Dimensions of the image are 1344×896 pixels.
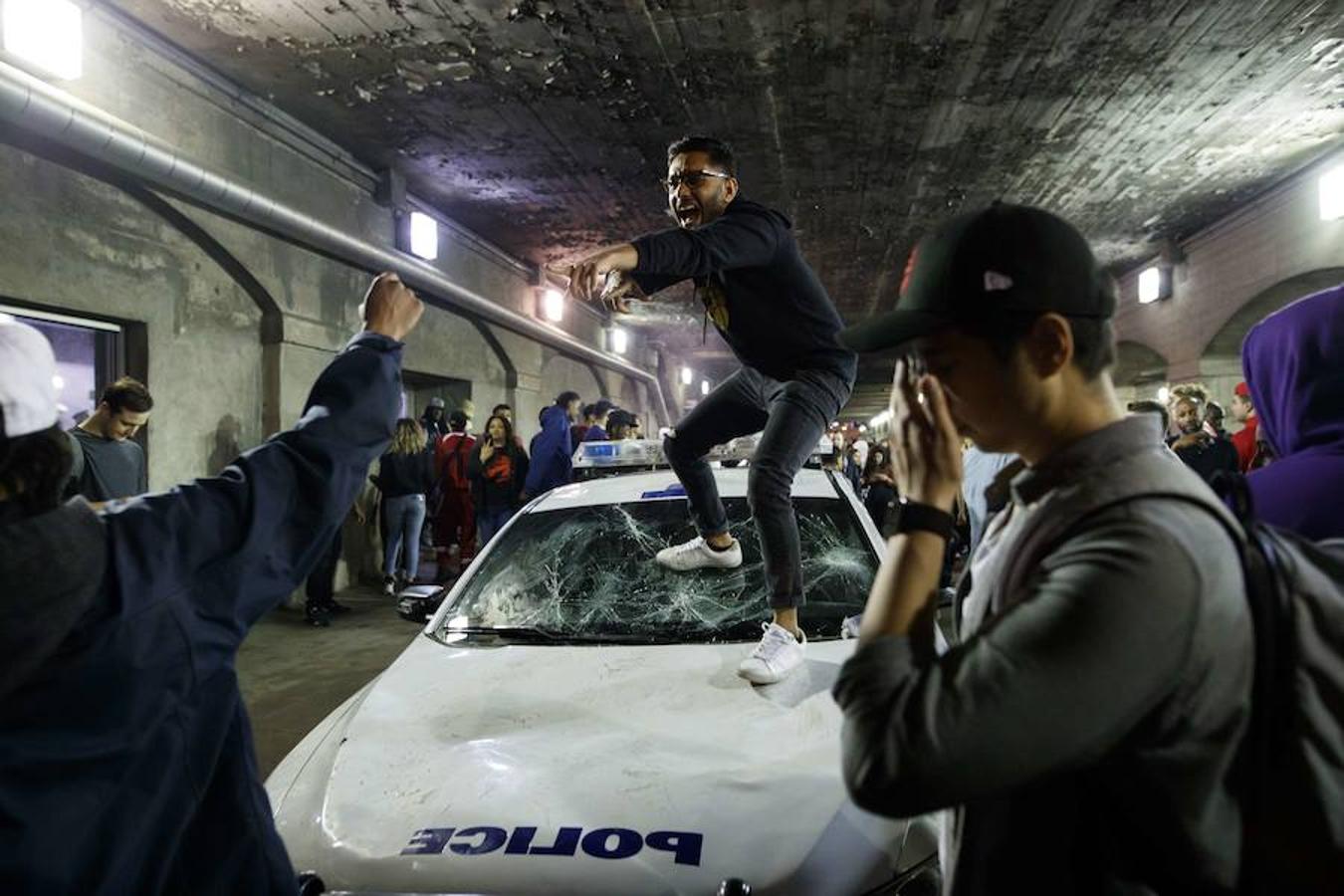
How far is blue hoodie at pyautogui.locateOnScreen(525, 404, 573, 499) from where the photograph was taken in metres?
6.75

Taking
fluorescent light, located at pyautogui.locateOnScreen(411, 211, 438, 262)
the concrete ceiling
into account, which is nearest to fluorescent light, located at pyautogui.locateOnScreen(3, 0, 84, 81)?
the concrete ceiling

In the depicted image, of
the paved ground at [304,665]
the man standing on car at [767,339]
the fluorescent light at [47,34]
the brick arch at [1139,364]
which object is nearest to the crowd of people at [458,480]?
the paved ground at [304,665]

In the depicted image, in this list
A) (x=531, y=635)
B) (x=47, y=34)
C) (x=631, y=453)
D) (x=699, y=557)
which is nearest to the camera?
(x=531, y=635)

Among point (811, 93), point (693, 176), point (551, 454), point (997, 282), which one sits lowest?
point (551, 454)

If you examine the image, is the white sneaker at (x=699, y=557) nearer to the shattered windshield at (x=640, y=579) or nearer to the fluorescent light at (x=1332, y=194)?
the shattered windshield at (x=640, y=579)

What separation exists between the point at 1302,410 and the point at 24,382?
1824 mm

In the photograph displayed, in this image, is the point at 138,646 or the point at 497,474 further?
the point at 497,474

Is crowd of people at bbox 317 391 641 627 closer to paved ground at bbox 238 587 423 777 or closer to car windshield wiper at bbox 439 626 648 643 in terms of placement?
paved ground at bbox 238 587 423 777

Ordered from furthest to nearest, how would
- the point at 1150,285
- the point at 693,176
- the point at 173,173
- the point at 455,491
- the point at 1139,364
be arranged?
the point at 1139,364
the point at 1150,285
the point at 455,491
the point at 173,173
the point at 693,176

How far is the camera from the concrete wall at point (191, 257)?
16.5ft

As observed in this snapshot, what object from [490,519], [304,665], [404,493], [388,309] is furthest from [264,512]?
[404,493]

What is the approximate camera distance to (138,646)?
3.46ft

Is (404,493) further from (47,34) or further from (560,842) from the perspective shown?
(560,842)

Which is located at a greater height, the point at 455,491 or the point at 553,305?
the point at 553,305
